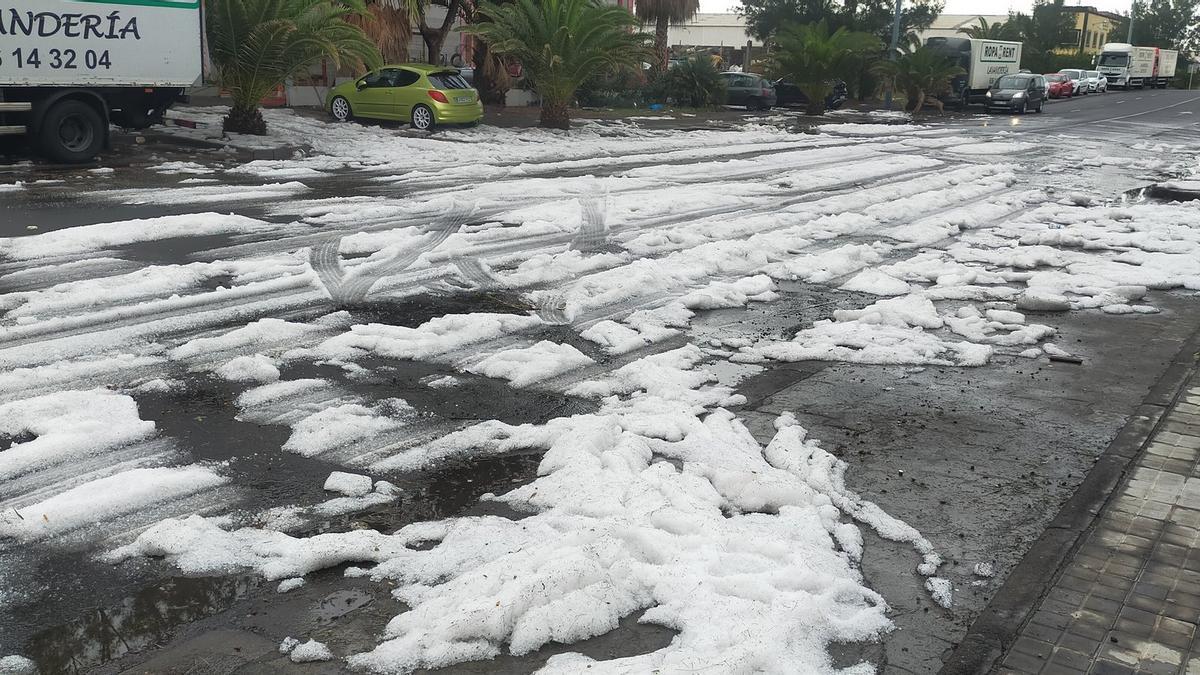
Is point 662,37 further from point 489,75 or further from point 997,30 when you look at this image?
point 997,30

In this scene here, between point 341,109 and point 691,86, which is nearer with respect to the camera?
point 341,109

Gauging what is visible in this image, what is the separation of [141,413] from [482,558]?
102 inches

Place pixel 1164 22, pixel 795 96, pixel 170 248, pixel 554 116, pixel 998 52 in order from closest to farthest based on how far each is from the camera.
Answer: pixel 170 248 → pixel 554 116 → pixel 795 96 → pixel 998 52 → pixel 1164 22

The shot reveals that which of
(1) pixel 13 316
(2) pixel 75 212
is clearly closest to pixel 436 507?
(1) pixel 13 316

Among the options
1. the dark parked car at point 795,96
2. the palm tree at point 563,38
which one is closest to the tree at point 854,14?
the dark parked car at point 795,96

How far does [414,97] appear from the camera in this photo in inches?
968

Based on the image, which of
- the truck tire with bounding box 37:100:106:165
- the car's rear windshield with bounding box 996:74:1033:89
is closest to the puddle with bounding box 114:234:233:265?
the truck tire with bounding box 37:100:106:165

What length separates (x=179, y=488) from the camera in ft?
16.9

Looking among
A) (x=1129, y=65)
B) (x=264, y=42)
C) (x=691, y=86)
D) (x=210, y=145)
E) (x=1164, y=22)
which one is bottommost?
(x=210, y=145)

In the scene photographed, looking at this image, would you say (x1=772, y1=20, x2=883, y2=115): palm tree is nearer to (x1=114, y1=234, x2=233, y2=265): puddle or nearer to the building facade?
(x1=114, y1=234, x2=233, y2=265): puddle

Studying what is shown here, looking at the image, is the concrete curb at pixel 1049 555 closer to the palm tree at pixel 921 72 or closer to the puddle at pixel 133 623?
the puddle at pixel 133 623

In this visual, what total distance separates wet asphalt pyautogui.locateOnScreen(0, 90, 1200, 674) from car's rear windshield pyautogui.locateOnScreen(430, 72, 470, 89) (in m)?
14.7

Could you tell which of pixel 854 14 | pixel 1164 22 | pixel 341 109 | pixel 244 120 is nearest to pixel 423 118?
pixel 341 109

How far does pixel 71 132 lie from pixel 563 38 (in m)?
11.1
